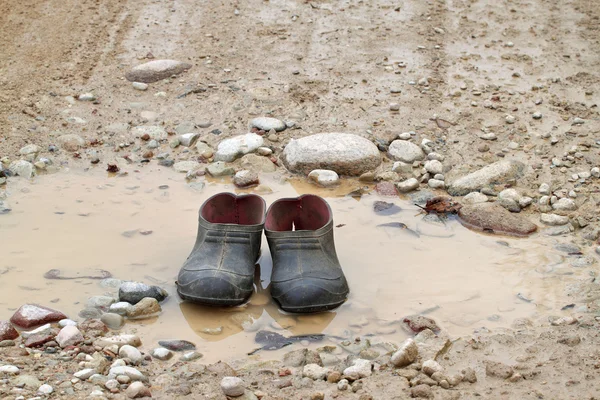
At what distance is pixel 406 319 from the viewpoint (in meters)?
3.53

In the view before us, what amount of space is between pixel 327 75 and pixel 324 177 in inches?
60.5

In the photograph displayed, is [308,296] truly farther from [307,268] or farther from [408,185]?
[408,185]

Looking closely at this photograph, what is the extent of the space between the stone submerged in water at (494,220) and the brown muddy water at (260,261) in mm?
75

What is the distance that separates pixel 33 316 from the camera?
333 centimetres

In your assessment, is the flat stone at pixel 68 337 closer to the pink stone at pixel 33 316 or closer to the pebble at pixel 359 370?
the pink stone at pixel 33 316

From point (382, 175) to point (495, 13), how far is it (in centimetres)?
305

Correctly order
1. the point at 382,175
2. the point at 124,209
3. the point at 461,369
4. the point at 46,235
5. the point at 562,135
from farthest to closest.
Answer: the point at 562,135 < the point at 382,175 < the point at 124,209 < the point at 46,235 < the point at 461,369

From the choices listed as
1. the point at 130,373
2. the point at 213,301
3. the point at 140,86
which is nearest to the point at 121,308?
the point at 213,301

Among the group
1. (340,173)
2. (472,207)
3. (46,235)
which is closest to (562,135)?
(472,207)

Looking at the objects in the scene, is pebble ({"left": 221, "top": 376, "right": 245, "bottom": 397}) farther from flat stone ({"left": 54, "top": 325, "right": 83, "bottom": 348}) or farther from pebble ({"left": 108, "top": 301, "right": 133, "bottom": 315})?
pebble ({"left": 108, "top": 301, "right": 133, "bottom": 315})

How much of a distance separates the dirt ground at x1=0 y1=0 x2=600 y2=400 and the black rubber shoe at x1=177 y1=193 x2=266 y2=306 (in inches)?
63.4

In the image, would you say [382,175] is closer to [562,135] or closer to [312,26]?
[562,135]

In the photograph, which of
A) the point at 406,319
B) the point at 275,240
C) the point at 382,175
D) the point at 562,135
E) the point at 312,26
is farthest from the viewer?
the point at 312,26

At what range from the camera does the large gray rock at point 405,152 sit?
5.23 metres
